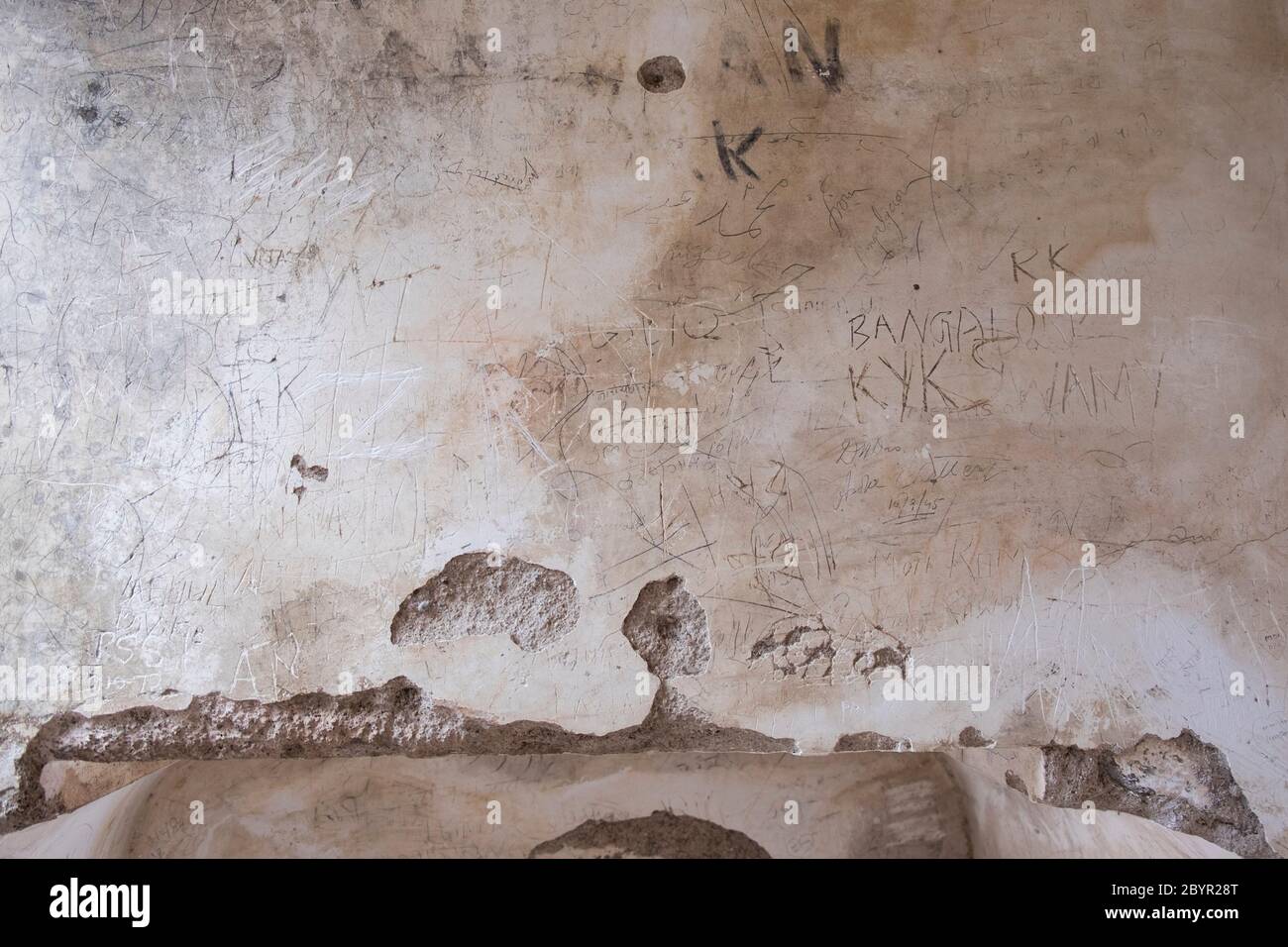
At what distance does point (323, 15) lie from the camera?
3.16 metres

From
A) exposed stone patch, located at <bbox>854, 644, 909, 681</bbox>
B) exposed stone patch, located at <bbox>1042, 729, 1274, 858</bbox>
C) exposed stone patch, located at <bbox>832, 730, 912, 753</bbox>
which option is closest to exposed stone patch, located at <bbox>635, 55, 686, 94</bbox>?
exposed stone patch, located at <bbox>854, 644, 909, 681</bbox>

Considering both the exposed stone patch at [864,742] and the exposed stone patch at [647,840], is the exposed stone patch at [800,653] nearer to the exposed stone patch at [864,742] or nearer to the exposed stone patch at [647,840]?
the exposed stone patch at [864,742]

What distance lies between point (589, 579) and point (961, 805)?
225cm

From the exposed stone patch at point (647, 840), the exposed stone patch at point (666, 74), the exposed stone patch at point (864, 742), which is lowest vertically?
the exposed stone patch at point (647, 840)

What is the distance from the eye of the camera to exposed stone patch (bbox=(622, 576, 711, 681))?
3.13 metres

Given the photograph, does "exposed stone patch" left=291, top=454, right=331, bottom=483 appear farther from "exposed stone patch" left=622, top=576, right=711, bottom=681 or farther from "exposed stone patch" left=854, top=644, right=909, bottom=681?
"exposed stone patch" left=854, top=644, right=909, bottom=681

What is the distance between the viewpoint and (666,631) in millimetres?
3131

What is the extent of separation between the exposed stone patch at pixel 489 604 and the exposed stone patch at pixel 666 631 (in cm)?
26

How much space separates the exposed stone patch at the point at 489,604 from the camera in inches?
122

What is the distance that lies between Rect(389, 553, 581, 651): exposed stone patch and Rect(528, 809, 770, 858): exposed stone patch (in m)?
1.24

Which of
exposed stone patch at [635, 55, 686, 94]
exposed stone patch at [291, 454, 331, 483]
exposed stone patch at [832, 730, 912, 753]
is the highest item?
exposed stone patch at [635, 55, 686, 94]

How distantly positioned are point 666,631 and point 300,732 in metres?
1.52

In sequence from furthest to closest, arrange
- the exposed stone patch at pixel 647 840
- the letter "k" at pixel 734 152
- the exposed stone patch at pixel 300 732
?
the exposed stone patch at pixel 647 840, the letter "k" at pixel 734 152, the exposed stone patch at pixel 300 732

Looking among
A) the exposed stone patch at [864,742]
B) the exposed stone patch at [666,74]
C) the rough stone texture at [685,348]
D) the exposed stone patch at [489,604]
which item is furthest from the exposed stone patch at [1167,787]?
the exposed stone patch at [666,74]
